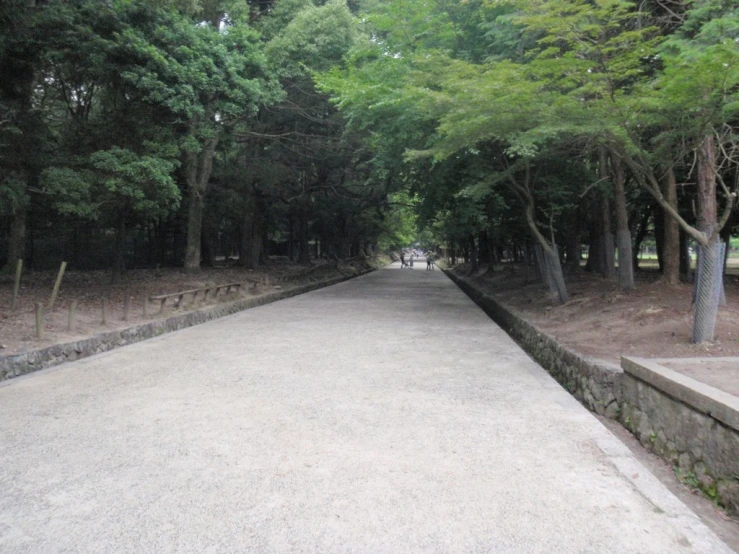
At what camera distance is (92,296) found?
537 inches

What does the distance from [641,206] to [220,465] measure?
2143cm

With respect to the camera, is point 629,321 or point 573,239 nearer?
point 629,321

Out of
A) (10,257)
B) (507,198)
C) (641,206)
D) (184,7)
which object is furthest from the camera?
(641,206)

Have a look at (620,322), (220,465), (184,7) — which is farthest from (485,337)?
(184,7)

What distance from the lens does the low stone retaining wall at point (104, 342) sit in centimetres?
744

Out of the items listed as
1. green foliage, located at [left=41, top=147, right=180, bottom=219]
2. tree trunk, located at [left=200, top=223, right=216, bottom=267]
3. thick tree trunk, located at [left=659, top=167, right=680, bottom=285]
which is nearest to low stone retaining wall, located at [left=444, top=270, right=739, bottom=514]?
thick tree trunk, located at [left=659, top=167, right=680, bottom=285]

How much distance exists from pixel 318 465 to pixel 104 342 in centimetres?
694

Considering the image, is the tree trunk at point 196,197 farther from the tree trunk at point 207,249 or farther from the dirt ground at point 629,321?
the dirt ground at point 629,321

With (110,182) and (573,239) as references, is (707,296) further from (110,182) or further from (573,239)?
(573,239)

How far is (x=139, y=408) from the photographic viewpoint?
18.1 feet

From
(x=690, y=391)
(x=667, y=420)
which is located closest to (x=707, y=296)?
(x=667, y=420)

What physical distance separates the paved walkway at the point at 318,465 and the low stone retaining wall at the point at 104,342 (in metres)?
0.60

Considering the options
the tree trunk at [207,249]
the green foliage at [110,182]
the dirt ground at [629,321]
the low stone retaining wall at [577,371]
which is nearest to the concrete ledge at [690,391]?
the low stone retaining wall at [577,371]

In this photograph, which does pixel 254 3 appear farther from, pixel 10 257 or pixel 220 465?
pixel 220 465
